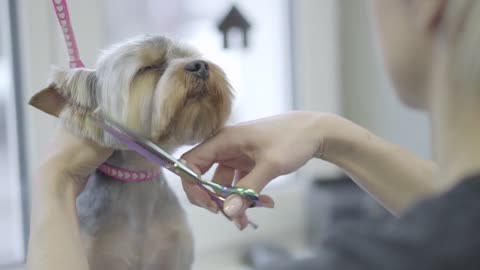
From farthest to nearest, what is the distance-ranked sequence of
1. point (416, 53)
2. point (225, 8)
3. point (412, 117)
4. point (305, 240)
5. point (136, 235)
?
point (305, 240), point (412, 117), point (225, 8), point (136, 235), point (416, 53)

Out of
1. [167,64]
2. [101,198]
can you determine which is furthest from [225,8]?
[101,198]

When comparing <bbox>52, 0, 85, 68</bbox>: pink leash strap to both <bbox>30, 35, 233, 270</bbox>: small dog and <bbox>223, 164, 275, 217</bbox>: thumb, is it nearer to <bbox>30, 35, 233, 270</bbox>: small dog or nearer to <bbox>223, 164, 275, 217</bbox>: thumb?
<bbox>30, 35, 233, 270</bbox>: small dog

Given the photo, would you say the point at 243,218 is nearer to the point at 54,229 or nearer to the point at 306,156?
the point at 306,156

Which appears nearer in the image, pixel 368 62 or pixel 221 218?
pixel 221 218

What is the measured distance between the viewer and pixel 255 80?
5.55 feet

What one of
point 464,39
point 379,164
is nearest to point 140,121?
point 379,164

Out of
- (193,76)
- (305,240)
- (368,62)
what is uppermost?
(193,76)

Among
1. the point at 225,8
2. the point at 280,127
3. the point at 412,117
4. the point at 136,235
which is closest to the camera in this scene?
the point at 280,127

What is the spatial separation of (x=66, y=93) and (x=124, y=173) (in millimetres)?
158

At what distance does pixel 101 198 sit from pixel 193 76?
0.25 meters

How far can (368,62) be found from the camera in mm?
1783

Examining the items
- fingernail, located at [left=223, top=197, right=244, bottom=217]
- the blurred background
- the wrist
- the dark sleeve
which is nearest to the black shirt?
the dark sleeve

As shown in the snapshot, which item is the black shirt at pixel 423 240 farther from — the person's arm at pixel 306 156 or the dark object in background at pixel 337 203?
the dark object in background at pixel 337 203

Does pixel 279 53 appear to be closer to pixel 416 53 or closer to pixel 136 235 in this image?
pixel 136 235
